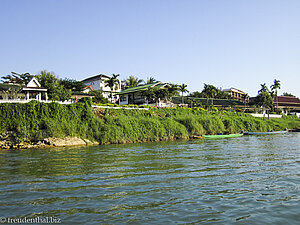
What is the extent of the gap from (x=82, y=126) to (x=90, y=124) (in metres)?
1.06

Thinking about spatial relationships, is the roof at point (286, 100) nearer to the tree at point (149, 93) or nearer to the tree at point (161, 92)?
the tree at point (161, 92)

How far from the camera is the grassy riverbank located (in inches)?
1031

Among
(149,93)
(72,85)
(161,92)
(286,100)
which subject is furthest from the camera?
(286,100)

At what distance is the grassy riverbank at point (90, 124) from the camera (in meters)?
26.2

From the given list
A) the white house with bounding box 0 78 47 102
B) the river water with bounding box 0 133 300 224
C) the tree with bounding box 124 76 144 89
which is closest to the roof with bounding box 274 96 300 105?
the tree with bounding box 124 76 144 89

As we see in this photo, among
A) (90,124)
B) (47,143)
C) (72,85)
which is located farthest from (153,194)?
(72,85)

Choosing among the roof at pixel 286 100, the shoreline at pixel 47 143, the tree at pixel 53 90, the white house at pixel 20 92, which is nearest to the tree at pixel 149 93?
the tree at pixel 53 90

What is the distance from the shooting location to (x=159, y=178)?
35.9 feet

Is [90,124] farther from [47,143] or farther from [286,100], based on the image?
[286,100]

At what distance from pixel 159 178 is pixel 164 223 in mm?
4820

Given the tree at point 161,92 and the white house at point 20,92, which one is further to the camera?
the tree at point 161,92

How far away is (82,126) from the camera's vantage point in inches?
1153

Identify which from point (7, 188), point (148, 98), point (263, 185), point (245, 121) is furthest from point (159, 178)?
point (245, 121)

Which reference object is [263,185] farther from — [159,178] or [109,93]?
[109,93]
